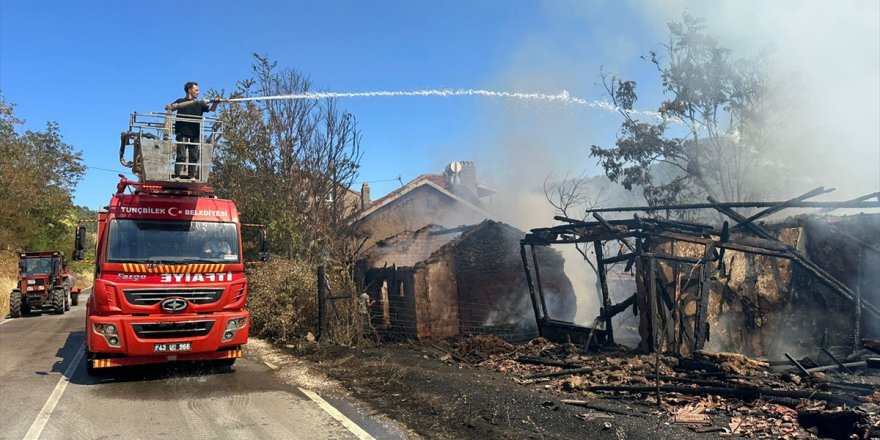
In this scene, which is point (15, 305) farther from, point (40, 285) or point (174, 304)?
point (174, 304)

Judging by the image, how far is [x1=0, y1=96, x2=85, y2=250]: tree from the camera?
28.5 m

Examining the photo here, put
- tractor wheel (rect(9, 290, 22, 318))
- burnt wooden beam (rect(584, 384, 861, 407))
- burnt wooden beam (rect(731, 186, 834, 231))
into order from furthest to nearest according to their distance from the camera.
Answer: tractor wheel (rect(9, 290, 22, 318)) < burnt wooden beam (rect(731, 186, 834, 231)) < burnt wooden beam (rect(584, 384, 861, 407))

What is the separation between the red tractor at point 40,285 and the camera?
67.4 ft

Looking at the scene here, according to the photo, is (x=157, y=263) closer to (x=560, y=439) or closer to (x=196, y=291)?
(x=196, y=291)

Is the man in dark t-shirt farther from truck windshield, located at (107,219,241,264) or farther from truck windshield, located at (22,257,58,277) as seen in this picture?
truck windshield, located at (22,257,58,277)

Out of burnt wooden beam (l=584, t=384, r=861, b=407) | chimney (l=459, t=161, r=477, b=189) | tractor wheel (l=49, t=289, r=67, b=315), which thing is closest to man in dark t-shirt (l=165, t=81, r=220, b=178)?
burnt wooden beam (l=584, t=384, r=861, b=407)

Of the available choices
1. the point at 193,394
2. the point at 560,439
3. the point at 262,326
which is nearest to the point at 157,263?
the point at 193,394

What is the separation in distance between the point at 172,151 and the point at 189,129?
0.61 meters

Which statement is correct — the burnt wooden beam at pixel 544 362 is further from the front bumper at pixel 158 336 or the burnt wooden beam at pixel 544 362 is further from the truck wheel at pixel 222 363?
the truck wheel at pixel 222 363

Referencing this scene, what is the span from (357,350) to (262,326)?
3.17 metres

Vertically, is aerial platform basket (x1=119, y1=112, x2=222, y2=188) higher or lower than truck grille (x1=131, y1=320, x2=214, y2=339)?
higher

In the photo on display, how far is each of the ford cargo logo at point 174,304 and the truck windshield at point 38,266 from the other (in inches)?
711

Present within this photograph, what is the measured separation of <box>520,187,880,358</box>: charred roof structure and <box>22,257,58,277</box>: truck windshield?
19.9 metres

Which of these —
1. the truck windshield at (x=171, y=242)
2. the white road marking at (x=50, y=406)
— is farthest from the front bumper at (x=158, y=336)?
the truck windshield at (x=171, y=242)
